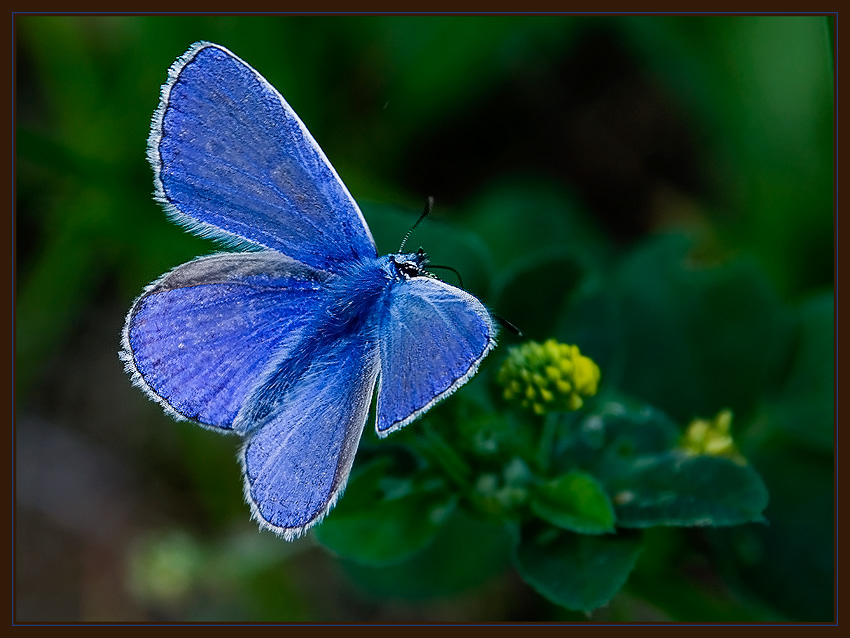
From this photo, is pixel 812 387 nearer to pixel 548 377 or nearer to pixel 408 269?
pixel 548 377

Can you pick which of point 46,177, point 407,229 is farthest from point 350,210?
point 46,177

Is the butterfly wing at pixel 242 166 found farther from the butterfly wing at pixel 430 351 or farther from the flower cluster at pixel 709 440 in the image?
the flower cluster at pixel 709 440

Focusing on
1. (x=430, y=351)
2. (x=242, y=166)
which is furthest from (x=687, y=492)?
(x=242, y=166)

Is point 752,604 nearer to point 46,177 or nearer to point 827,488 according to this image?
point 827,488

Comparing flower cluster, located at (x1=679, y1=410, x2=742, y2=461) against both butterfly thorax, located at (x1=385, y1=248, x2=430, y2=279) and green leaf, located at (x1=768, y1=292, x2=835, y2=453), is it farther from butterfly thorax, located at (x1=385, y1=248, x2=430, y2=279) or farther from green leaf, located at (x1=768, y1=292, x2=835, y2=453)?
butterfly thorax, located at (x1=385, y1=248, x2=430, y2=279)

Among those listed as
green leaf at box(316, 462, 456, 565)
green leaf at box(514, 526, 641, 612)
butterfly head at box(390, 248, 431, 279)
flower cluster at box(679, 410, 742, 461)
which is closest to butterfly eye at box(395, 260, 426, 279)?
butterfly head at box(390, 248, 431, 279)

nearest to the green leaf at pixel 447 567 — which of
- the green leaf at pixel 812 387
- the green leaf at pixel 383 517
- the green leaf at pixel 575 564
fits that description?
the green leaf at pixel 383 517

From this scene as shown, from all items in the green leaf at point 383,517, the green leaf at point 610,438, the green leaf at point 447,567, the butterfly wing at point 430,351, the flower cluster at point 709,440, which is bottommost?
the green leaf at point 447,567

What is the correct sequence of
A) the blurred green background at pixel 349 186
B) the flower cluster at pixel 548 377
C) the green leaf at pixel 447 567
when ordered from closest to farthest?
the flower cluster at pixel 548 377, the green leaf at pixel 447 567, the blurred green background at pixel 349 186
